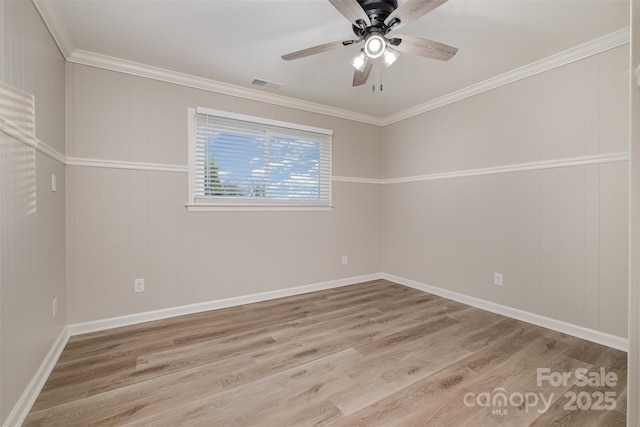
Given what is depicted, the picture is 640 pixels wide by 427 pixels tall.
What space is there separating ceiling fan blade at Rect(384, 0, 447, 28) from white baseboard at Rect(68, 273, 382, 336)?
2940 mm

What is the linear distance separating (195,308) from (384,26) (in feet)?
9.95

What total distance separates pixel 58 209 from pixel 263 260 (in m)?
1.90

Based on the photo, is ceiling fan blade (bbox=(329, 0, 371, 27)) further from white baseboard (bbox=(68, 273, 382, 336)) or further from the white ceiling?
white baseboard (bbox=(68, 273, 382, 336))

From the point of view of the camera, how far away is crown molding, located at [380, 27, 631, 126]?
220 centimetres

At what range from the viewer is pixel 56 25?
2.05m

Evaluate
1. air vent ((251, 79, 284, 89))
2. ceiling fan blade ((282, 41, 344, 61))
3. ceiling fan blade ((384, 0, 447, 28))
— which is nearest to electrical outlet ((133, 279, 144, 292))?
air vent ((251, 79, 284, 89))

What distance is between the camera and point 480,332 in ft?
8.26

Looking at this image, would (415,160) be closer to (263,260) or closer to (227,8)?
(263,260)

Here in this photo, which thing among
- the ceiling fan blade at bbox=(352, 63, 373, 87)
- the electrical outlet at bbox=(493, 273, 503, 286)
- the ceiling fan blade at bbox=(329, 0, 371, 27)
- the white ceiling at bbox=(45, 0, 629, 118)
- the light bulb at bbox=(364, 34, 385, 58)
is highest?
the white ceiling at bbox=(45, 0, 629, 118)

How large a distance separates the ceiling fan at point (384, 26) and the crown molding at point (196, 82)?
Answer: 4.47ft

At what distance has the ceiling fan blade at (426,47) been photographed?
183cm

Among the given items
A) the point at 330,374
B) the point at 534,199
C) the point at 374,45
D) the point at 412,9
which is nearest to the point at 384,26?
the point at 374,45

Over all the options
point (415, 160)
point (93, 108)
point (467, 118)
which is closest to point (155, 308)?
point (93, 108)

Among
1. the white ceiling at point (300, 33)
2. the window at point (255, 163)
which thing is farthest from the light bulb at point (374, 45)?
the window at point (255, 163)
